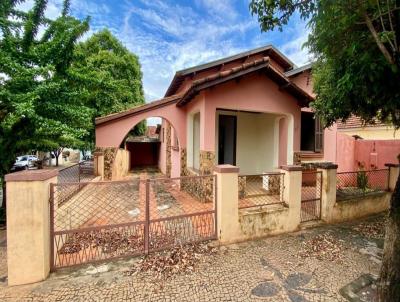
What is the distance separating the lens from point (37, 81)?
507 cm

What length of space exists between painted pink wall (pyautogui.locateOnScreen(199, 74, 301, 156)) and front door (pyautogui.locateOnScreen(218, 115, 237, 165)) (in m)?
2.57

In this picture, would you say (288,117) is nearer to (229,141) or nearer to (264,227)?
(229,141)

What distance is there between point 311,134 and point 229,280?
924cm

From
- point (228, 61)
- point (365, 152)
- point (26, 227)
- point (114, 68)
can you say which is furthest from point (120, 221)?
point (114, 68)

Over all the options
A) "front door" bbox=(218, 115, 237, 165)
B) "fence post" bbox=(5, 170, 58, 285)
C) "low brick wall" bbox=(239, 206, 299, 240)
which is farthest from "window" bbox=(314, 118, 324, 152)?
"fence post" bbox=(5, 170, 58, 285)

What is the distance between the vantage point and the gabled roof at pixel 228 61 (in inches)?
414

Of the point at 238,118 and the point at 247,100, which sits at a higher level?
the point at 247,100

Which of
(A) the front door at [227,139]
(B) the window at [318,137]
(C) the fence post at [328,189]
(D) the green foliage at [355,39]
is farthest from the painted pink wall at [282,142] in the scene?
(D) the green foliage at [355,39]

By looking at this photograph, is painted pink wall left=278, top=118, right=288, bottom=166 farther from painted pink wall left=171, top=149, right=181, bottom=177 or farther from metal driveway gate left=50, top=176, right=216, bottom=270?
painted pink wall left=171, top=149, right=181, bottom=177

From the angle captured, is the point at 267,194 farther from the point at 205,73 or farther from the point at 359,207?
the point at 205,73

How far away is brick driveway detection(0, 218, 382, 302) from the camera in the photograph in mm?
3154

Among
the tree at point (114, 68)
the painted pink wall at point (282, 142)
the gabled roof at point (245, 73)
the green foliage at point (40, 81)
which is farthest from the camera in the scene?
the tree at point (114, 68)

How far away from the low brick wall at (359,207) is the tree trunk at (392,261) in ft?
11.0

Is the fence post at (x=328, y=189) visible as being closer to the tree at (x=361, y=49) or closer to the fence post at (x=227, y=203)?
the tree at (x=361, y=49)
